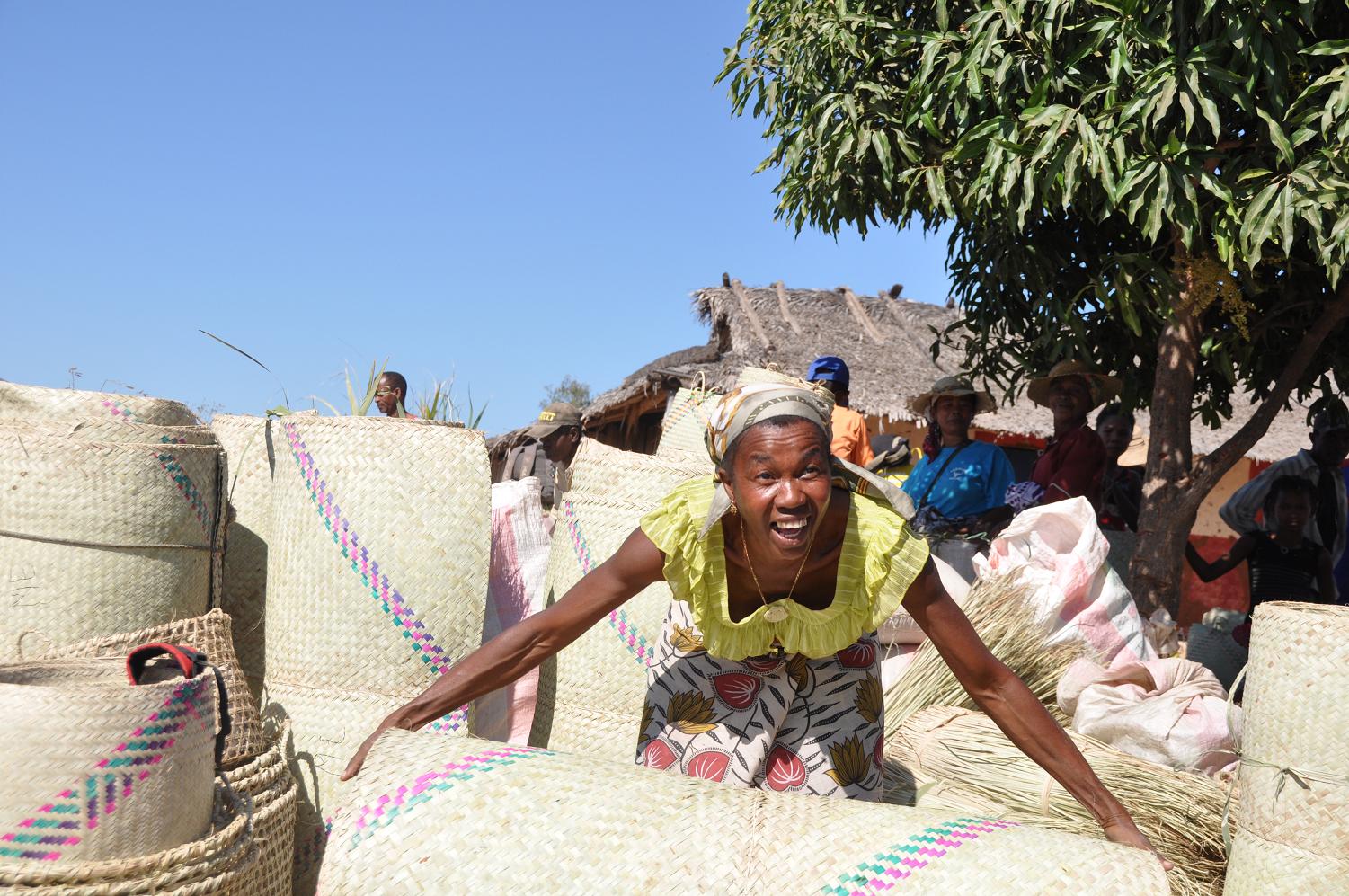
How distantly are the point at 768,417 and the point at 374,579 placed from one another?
1.25 m

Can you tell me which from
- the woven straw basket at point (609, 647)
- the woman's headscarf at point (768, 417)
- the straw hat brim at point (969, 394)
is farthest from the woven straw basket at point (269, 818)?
the straw hat brim at point (969, 394)

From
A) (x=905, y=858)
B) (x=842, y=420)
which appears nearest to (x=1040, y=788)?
(x=905, y=858)

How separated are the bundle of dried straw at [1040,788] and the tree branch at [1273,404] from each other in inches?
77.9

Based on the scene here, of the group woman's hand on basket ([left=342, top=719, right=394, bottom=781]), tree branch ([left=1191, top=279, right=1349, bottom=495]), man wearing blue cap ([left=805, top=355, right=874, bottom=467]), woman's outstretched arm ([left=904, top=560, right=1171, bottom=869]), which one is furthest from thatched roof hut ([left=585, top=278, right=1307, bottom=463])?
woman's hand on basket ([left=342, top=719, right=394, bottom=781])

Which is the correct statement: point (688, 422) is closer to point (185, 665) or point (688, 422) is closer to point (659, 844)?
point (185, 665)

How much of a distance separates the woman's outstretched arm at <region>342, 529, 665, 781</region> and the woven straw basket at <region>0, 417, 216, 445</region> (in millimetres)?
1101

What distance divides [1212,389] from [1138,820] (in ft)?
11.8

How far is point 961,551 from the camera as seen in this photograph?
14.6 feet

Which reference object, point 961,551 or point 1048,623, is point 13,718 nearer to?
point 1048,623

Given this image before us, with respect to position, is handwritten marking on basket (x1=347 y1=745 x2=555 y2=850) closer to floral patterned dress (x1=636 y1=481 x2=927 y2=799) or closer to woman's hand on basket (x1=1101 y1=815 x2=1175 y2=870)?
floral patterned dress (x1=636 y1=481 x2=927 y2=799)

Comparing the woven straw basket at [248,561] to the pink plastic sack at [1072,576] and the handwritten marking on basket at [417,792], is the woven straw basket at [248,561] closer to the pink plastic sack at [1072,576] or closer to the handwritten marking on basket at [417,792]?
the handwritten marking on basket at [417,792]

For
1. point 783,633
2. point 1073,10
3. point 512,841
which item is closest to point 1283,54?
point 1073,10

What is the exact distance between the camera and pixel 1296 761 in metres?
2.11

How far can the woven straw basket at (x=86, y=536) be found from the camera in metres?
2.42
